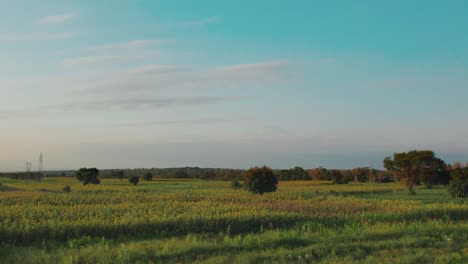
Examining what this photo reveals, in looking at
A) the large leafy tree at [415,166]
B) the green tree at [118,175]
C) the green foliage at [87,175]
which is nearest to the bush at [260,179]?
the large leafy tree at [415,166]

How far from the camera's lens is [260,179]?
44938mm

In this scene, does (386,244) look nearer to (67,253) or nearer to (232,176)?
(67,253)

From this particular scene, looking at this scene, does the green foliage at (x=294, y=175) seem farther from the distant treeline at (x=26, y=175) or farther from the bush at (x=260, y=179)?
the bush at (x=260, y=179)

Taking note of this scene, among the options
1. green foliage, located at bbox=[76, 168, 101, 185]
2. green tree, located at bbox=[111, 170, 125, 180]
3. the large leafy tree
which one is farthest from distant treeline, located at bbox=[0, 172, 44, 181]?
the large leafy tree

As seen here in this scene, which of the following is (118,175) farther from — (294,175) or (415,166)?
(415,166)

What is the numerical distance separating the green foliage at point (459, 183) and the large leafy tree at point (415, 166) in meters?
16.0

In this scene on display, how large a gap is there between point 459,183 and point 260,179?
59.5 ft

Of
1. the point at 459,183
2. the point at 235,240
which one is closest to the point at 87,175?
the point at 459,183

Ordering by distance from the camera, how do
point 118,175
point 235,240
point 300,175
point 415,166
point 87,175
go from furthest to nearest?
point 118,175 → point 300,175 → point 87,175 → point 415,166 → point 235,240

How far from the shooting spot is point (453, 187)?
145 feet

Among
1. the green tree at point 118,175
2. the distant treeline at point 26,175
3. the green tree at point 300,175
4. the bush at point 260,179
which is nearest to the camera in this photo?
the bush at point 260,179

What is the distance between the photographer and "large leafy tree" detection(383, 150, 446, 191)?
6253 cm

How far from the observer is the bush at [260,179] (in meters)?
45.0

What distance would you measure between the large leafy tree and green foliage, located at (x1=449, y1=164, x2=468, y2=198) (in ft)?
52.3
